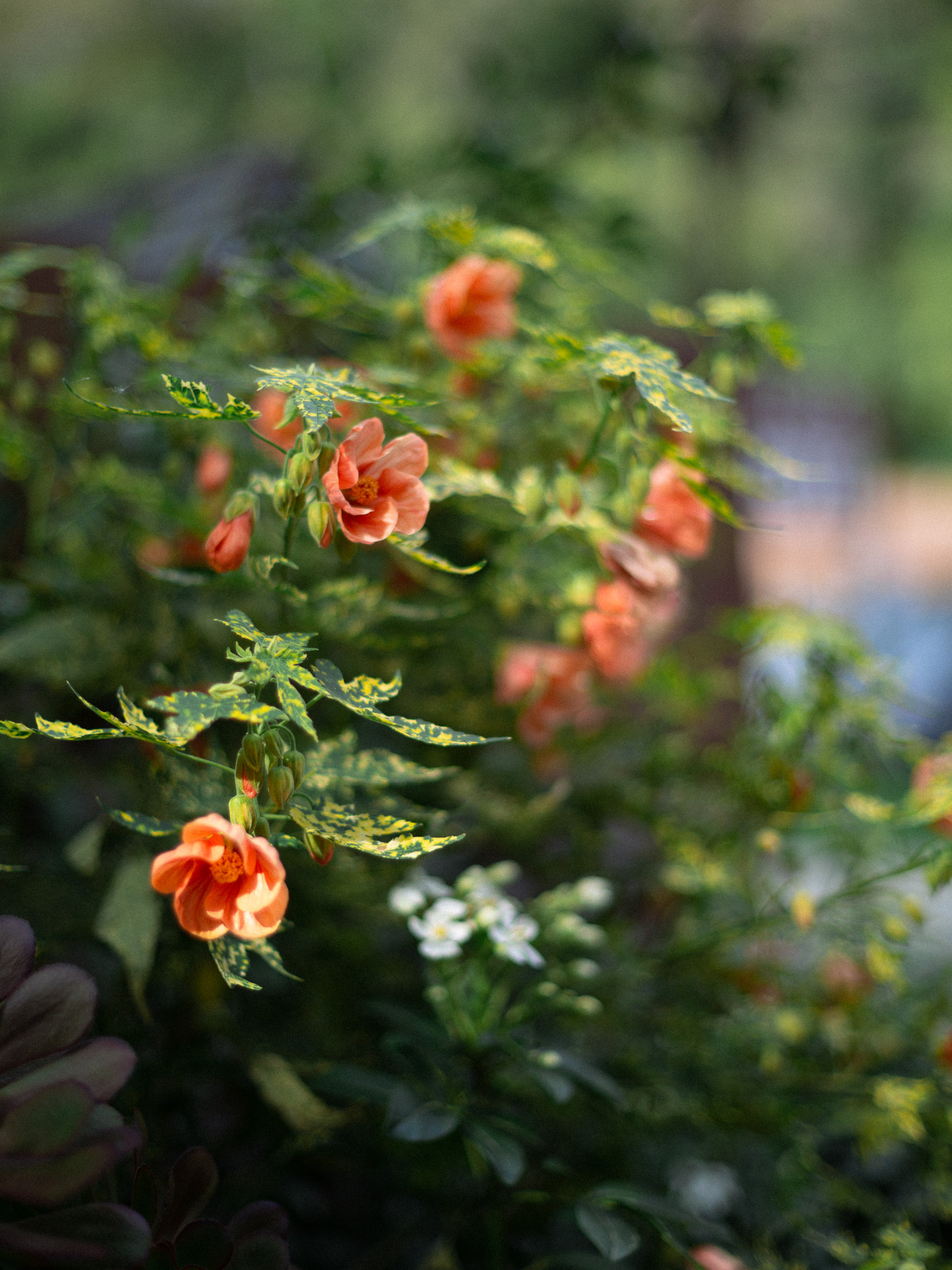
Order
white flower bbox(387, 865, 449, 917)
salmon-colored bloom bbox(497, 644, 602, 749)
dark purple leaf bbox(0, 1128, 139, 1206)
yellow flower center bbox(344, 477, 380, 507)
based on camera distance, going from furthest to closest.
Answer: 1. salmon-colored bloom bbox(497, 644, 602, 749)
2. white flower bbox(387, 865, 449, 917)
3. yellow flower center bbox(344, 477, 380, 507)
4. dark purple leaf bbox(0, 1128, 139, 1206)

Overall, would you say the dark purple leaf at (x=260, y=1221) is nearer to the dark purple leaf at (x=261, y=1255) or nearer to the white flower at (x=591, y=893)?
the dark purple leaf at (x=261, y=1255)

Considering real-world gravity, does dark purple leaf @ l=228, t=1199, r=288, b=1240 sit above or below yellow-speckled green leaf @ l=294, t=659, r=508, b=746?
below

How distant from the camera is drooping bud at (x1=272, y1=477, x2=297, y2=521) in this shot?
345 millimetres

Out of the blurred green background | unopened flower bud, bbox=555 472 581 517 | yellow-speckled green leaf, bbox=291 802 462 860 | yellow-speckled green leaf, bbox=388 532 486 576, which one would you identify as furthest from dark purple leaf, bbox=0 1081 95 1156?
the blurred green background

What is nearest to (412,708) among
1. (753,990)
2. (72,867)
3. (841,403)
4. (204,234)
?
(72,867)

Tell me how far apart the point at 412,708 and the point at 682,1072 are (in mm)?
304

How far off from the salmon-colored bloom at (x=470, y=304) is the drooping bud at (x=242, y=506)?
18 cm

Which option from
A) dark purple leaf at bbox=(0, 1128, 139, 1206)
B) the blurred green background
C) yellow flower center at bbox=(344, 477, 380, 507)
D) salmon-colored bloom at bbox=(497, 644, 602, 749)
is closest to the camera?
dark purple leaf at bbox=(0, 1128, 139, 1206)

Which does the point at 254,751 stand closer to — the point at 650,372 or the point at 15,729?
the point at 15,729

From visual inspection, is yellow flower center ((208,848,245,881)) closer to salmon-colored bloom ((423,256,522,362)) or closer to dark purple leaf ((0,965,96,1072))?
dark purple leaf ((0,965,96,1072))

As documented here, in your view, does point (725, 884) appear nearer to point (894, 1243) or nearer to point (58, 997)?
point (894, 1243)

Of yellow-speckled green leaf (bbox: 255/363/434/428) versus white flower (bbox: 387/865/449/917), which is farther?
white flower (bbox: 387/865/449/917)

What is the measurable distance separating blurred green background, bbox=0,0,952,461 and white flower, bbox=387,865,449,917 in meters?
0.40

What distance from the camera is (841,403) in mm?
6242
